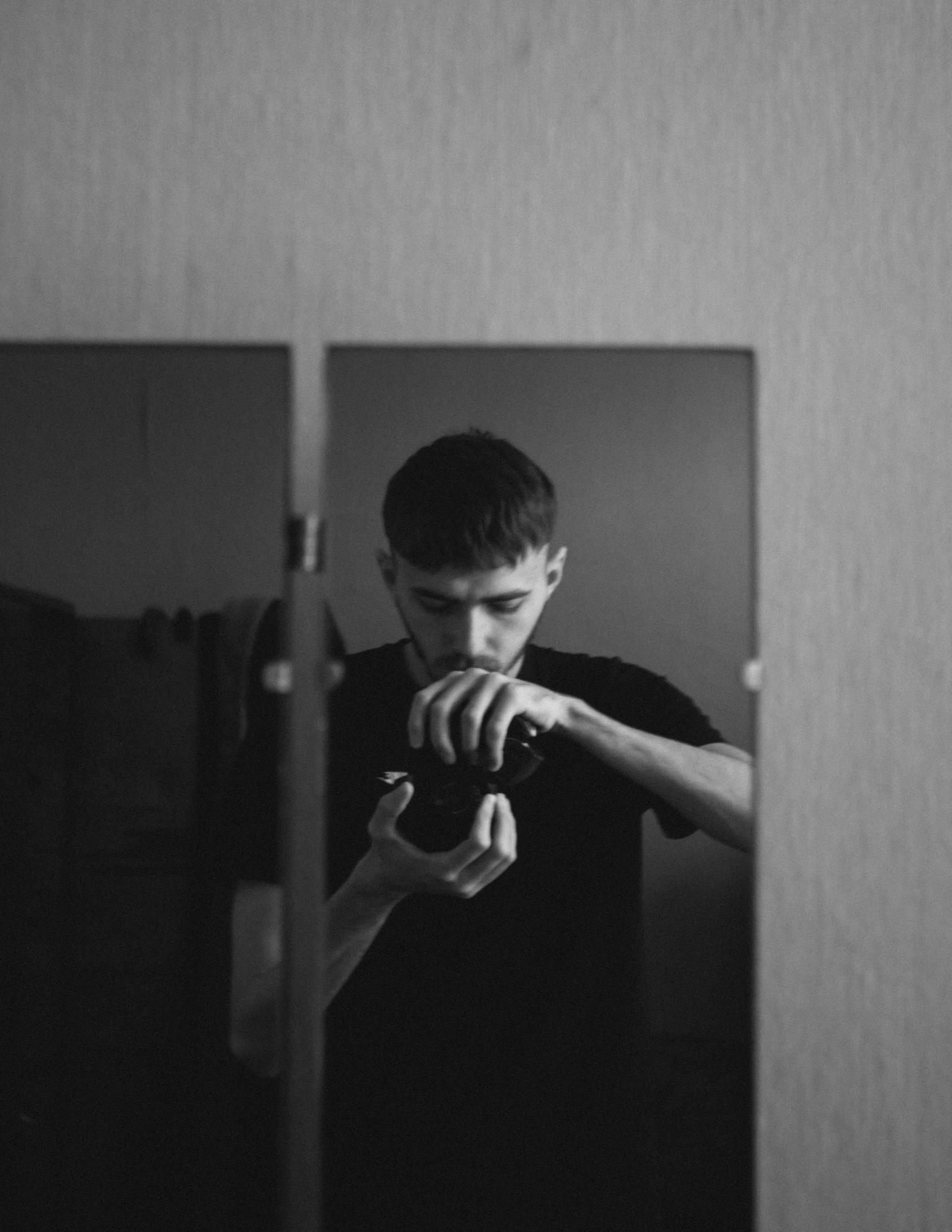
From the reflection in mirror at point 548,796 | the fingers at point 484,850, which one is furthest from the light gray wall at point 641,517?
the fingers at point 484,850

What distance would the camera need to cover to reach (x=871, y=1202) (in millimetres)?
864

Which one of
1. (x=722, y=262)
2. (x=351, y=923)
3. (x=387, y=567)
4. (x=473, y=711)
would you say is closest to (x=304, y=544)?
(x=387, y=567)

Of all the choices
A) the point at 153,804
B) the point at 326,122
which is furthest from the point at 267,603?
the point at 326,122

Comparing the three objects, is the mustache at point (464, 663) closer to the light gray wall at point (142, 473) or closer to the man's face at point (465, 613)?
the man's face at point (465, 613)

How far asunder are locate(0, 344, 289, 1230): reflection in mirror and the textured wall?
70 millimetres

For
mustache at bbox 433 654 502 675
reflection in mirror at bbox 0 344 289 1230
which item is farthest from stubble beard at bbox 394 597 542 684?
reflection in mirror at bbox 0 344 289 1230

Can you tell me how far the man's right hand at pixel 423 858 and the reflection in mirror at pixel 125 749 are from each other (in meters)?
0.11

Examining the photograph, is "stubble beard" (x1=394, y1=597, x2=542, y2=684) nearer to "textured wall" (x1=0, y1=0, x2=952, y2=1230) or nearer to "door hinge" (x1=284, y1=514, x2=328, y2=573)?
"door hinge" (x1=284, y1=514, x2=328, y2=573)

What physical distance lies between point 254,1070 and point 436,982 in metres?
0.14

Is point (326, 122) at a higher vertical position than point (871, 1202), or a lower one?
higher

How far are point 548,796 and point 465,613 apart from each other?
0.49 ft

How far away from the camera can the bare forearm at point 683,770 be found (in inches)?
32.8

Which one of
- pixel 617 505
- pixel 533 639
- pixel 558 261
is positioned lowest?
pixel 533 639

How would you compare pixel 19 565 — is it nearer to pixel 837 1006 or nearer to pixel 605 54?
pixel 605 54
